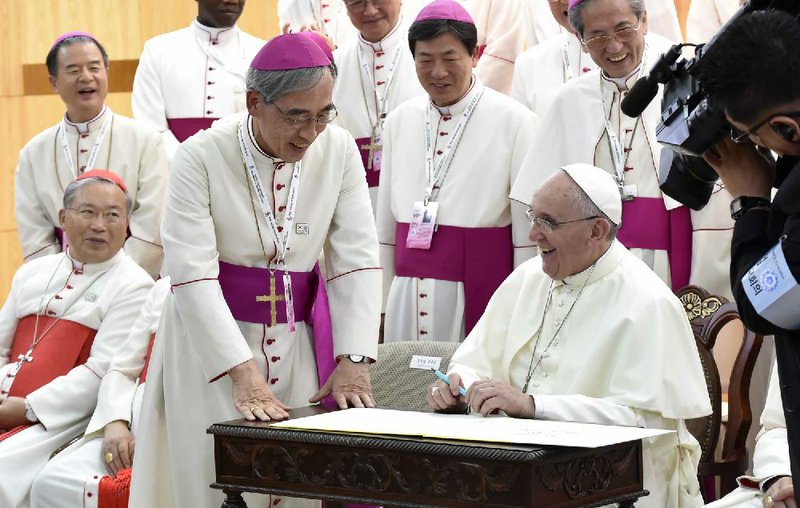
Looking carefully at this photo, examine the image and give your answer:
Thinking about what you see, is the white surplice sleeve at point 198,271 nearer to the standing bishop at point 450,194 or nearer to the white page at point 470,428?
Answer: the white page at point 470,428

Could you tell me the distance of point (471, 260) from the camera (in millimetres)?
5422

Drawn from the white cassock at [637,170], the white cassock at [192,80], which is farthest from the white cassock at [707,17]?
the white cassock at [192,80]

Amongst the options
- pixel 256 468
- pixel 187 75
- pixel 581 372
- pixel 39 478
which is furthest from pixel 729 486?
pixel 187 75

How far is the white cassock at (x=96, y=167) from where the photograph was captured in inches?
253

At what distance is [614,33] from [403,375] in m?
1.44

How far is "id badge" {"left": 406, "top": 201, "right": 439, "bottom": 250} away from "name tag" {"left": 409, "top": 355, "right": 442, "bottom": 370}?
89cm

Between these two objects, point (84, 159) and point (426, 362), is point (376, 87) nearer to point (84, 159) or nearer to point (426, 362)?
point (84, 159)

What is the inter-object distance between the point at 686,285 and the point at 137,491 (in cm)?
208

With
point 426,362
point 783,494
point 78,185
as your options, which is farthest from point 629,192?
point 78,185

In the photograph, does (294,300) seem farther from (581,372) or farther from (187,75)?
(187,75)

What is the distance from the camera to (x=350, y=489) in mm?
3467

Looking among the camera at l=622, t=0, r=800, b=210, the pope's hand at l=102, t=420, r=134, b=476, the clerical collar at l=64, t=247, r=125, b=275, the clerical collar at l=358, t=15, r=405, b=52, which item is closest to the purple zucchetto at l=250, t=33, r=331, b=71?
the camera at l=622, t=0, r=800, b=210

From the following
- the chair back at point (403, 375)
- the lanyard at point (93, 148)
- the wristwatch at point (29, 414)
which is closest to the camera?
the chair back at point (403, 375)

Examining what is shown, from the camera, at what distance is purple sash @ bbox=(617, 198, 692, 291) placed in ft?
16.7
